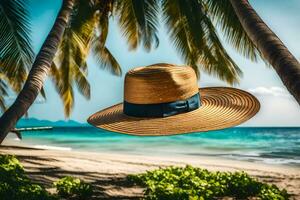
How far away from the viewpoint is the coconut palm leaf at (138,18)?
8.77 m

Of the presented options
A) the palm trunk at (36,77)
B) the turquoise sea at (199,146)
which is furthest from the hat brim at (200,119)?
the turquoise sea at (199,146)

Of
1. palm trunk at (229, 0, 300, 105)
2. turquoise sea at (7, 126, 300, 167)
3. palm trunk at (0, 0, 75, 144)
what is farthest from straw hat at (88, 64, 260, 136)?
turquoise sea at (7, 126, 300, 167)

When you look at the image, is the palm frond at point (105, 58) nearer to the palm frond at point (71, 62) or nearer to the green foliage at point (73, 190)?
the palm frond at point (71, 62)

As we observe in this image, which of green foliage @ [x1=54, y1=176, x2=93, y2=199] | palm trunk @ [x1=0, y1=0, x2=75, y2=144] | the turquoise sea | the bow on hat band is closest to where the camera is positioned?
the bow on hat band

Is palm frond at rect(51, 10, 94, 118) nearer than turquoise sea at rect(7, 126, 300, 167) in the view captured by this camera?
Yes

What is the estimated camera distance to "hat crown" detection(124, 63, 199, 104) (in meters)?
3.00

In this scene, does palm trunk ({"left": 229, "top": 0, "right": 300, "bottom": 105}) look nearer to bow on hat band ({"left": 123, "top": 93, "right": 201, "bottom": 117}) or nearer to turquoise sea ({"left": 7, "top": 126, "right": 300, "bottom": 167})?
bow on hat band ({"left": 123, "top": 93, "right": 201, "bottom": 117})

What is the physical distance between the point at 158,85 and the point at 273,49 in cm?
174

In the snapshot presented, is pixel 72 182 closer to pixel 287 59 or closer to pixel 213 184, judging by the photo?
pixel 213 184

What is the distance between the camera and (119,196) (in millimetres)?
7973

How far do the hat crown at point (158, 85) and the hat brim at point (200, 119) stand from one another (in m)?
0.16

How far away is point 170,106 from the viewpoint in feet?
9.70

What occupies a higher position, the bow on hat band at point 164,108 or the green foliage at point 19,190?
the bow on hat band at point 164,108

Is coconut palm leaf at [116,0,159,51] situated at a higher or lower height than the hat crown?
higher
